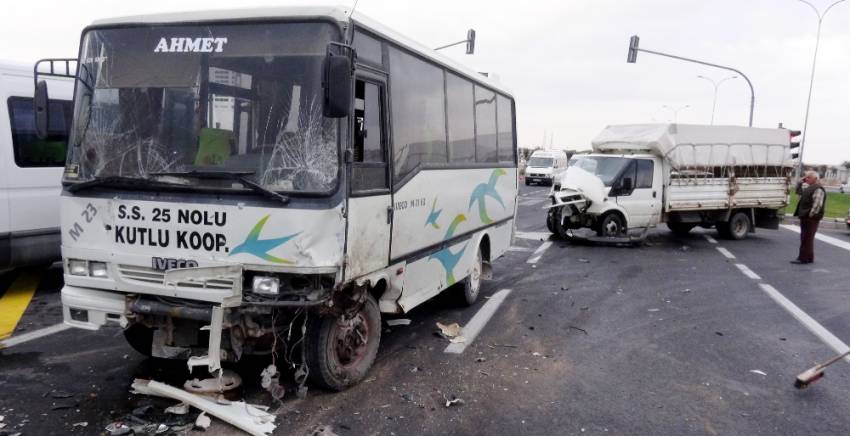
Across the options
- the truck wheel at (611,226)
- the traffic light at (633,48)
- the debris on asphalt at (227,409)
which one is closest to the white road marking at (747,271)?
the truck wheel at (611,226)

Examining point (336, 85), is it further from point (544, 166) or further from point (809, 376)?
point (544, 166)

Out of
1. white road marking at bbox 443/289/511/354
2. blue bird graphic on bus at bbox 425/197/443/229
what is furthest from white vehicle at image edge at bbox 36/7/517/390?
white road marking at bbox 443/289/511/354

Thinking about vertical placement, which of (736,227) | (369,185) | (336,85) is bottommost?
(736,227)

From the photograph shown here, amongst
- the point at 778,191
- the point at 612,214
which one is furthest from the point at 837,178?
the point at 612,214

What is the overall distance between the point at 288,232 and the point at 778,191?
16986 millimetres

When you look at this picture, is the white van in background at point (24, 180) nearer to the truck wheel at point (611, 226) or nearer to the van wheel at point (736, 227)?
the truck wheel at point (611, 226)

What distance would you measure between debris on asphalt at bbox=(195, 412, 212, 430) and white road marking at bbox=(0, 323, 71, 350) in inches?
114

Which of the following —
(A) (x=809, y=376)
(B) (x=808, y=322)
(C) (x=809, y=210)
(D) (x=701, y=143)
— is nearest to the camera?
(A) (x=809, y=376)

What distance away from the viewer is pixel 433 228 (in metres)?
6.44

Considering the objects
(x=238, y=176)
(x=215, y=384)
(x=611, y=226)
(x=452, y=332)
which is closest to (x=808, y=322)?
(x=452, y=332)

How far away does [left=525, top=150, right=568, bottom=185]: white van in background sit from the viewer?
41906 mm

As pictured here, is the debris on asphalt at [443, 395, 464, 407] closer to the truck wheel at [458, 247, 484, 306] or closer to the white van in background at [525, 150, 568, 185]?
the truck wheel at [458, 247, 484, 306]

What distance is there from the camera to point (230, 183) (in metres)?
4.38

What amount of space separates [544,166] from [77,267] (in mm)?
39306
